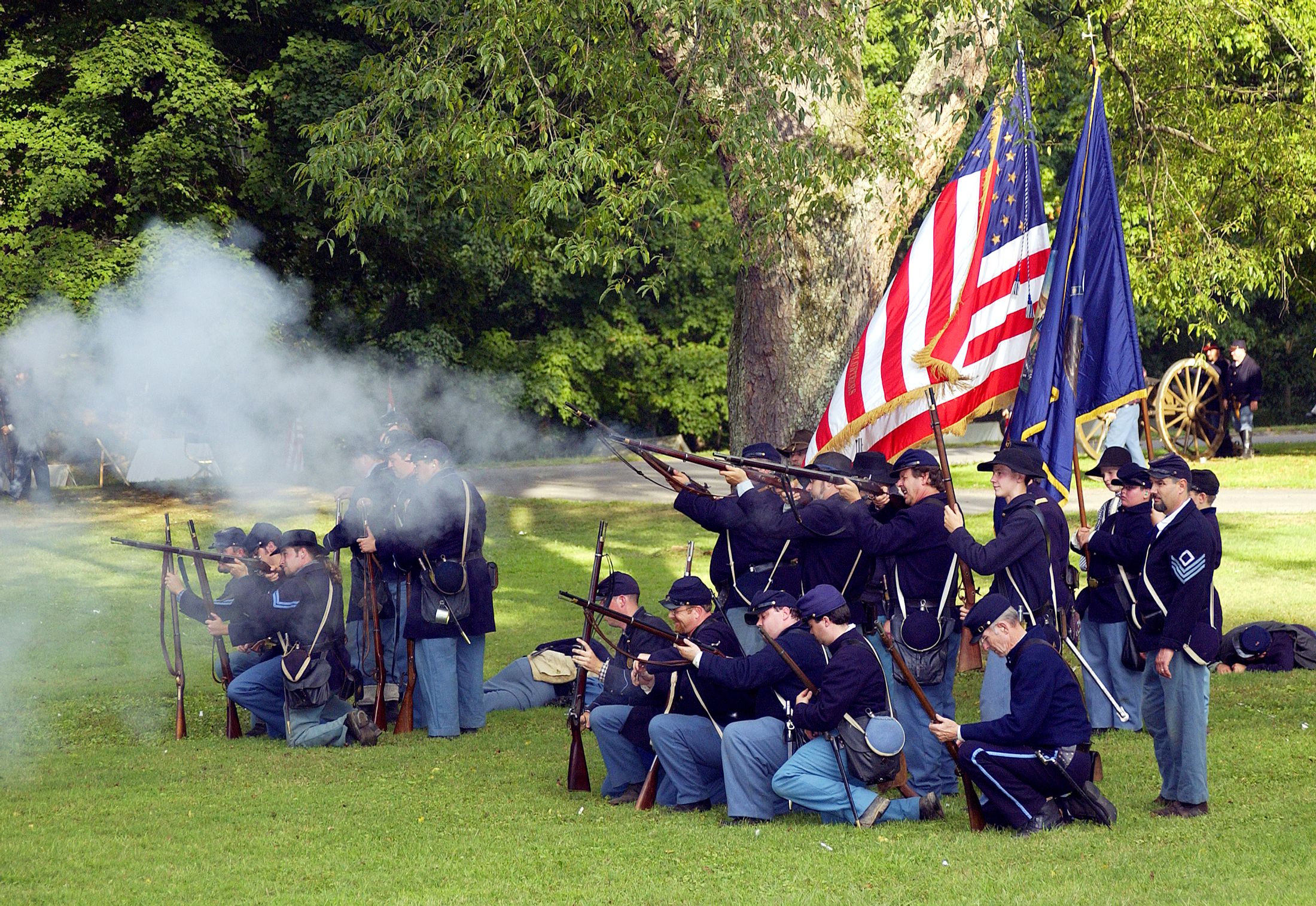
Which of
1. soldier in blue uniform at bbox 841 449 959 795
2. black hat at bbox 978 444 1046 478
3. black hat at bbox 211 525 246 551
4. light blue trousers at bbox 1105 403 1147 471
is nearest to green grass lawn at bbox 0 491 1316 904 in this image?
soldier in blue uniform at bbox 841 449 959 795

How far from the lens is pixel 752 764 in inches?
292

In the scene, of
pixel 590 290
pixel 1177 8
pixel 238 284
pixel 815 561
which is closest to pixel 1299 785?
pixel 815 561

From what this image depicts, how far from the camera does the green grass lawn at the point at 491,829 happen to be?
635 cm

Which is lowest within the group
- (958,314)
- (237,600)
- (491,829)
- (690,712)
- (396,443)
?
(491,829)

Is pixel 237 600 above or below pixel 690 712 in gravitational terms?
above

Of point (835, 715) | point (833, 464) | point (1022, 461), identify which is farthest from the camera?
point (833, 464)

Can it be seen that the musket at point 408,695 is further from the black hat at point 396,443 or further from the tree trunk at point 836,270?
the tree trunk at point 836,270

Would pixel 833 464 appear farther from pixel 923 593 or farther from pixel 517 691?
pixel 517 691

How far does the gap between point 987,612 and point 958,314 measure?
13.7 feet

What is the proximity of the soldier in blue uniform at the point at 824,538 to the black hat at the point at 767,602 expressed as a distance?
1106 mm

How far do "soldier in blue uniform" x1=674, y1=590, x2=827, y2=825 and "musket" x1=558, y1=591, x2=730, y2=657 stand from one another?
0.23ft

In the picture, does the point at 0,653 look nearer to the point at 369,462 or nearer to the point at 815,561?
the point at 369,462

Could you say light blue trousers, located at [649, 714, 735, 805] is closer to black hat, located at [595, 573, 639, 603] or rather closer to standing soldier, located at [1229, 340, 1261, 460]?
black hat, located at [595, 573, 639, 603]

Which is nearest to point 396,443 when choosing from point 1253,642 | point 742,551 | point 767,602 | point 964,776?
point 742,551
